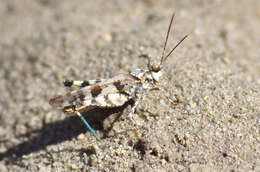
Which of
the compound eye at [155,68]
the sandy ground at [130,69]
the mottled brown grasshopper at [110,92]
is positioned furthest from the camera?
the compound eye at [155,68]

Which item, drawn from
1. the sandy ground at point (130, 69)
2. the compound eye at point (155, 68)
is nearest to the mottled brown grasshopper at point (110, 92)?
the compound eye at point (155, 68)

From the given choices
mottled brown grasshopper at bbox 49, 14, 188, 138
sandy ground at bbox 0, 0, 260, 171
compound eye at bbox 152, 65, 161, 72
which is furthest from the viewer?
compound eye at bbox 152, 65, 161, 72

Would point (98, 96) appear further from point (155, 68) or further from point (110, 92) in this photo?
point (155, 68)

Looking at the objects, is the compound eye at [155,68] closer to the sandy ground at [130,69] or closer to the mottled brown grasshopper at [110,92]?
the mottled brown grasshopper at [110,92]

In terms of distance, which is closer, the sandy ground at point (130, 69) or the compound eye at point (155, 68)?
the sandy ground at point (130, 69)

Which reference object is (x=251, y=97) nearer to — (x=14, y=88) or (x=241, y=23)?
(x=241, y=23)

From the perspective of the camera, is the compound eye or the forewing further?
the compound eye

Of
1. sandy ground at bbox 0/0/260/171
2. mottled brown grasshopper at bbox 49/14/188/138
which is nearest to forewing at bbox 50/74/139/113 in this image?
mottled brown grasshopper at bbox 49/14/188/138

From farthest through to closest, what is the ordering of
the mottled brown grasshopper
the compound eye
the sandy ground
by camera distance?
the compound eye → the mottled brown grasshopper → the sandy ground

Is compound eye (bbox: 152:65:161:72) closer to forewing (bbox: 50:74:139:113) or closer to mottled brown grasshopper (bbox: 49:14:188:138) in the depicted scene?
mottled brown grasshopper (bbox: 49:14:188:138)

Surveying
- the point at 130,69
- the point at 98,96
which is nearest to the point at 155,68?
the point at 130,69
